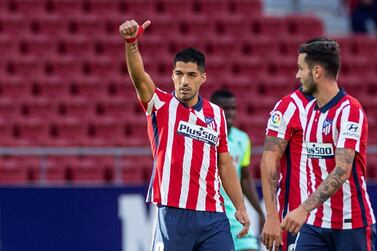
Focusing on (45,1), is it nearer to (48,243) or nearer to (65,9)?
(65,9)

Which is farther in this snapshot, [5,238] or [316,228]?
[5,238]

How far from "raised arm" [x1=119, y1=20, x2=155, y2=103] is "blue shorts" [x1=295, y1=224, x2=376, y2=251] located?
1336 millimetres

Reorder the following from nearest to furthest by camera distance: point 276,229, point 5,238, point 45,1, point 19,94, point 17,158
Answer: point 276,229 < point 5,238 < point 17,158 < point 19,94 < point 45,1

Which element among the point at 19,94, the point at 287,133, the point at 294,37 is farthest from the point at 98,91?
the point at 287,133

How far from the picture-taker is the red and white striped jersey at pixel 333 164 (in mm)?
6941

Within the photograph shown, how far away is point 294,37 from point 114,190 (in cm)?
619

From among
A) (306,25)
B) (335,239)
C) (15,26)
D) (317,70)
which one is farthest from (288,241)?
(306,25)

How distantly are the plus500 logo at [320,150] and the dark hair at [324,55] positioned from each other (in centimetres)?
45

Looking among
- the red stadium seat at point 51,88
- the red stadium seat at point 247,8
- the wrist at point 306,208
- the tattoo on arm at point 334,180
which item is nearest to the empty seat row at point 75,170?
the red stadium seat at point 51,88

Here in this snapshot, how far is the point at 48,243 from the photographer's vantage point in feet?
38.2

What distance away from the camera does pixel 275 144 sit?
7.14 metres

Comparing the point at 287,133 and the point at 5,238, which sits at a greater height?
the point at 287,133

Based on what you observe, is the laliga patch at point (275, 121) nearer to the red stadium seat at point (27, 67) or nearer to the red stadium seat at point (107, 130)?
the red stadium seat at point (107, 130)

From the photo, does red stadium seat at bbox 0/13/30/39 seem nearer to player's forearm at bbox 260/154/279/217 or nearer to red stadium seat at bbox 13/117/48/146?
red stadium seat at bbox 13/117/48/146
